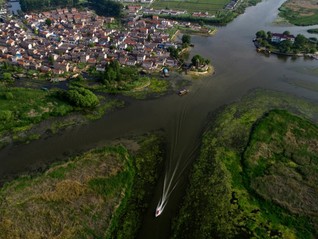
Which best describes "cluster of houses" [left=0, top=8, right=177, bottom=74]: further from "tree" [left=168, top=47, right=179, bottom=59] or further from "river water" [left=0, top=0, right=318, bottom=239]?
"river water" [left=0, top=0, right=318, bottom=239]

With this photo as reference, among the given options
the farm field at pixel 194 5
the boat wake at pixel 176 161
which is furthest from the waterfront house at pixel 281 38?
the boat wake at pixel 176 161

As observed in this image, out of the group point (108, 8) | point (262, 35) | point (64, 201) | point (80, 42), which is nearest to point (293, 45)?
point (262, 35)

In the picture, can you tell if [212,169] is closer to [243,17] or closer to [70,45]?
[70,45]

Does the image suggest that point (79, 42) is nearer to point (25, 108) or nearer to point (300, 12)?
point (25, 108)

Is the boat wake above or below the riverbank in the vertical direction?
below

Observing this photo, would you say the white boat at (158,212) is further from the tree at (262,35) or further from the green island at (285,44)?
the tree at (262,35)

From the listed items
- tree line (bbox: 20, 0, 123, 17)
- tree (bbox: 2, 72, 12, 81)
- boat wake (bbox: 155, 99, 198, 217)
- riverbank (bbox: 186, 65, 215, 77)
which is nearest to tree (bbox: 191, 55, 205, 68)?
riverbank (bbox: 186, 65, 215, 77)
